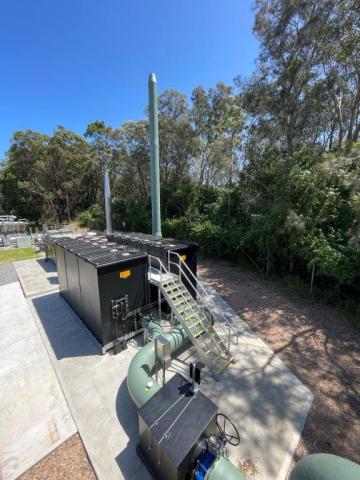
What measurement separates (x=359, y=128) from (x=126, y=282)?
11.0m

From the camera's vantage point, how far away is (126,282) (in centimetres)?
498

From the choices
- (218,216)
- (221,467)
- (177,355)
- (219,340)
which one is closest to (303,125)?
(218,216)

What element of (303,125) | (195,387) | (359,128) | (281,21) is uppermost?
(281,21)

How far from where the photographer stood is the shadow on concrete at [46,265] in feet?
34.5

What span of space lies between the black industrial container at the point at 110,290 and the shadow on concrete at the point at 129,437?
1301mm

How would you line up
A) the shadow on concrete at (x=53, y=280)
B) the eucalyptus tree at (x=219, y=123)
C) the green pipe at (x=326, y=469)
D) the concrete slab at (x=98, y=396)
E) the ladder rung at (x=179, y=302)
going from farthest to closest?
the eucalyptus tree at (x=219, y=123) → the shadow on concrete at (x=53, y=280) → the ladder rung at (x=179, y=302) → the concrete slab at (x=98, y=396) → the green pipe at (x=326, y=469)

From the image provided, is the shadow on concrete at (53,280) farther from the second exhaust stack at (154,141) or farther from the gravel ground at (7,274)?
the second exhaust stack at (154,141)

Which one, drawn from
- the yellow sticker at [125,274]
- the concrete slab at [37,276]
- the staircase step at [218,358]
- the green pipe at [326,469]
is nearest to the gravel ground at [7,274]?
the concrete slab at [37,276]

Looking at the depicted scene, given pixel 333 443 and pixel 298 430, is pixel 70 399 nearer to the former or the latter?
pixel 298 430

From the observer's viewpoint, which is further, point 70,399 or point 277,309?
point 277,309

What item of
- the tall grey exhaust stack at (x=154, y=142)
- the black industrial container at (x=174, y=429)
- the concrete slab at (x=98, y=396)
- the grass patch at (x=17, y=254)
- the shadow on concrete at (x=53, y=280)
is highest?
the tall grey exhaust stack at (x=154, y=142)

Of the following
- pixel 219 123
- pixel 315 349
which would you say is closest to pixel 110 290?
pixel 315 349

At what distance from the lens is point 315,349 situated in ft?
16.1

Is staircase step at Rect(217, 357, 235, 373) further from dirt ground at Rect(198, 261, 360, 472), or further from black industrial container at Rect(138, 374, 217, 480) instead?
black industrial container at Rect(138, 374, 217, 480)
